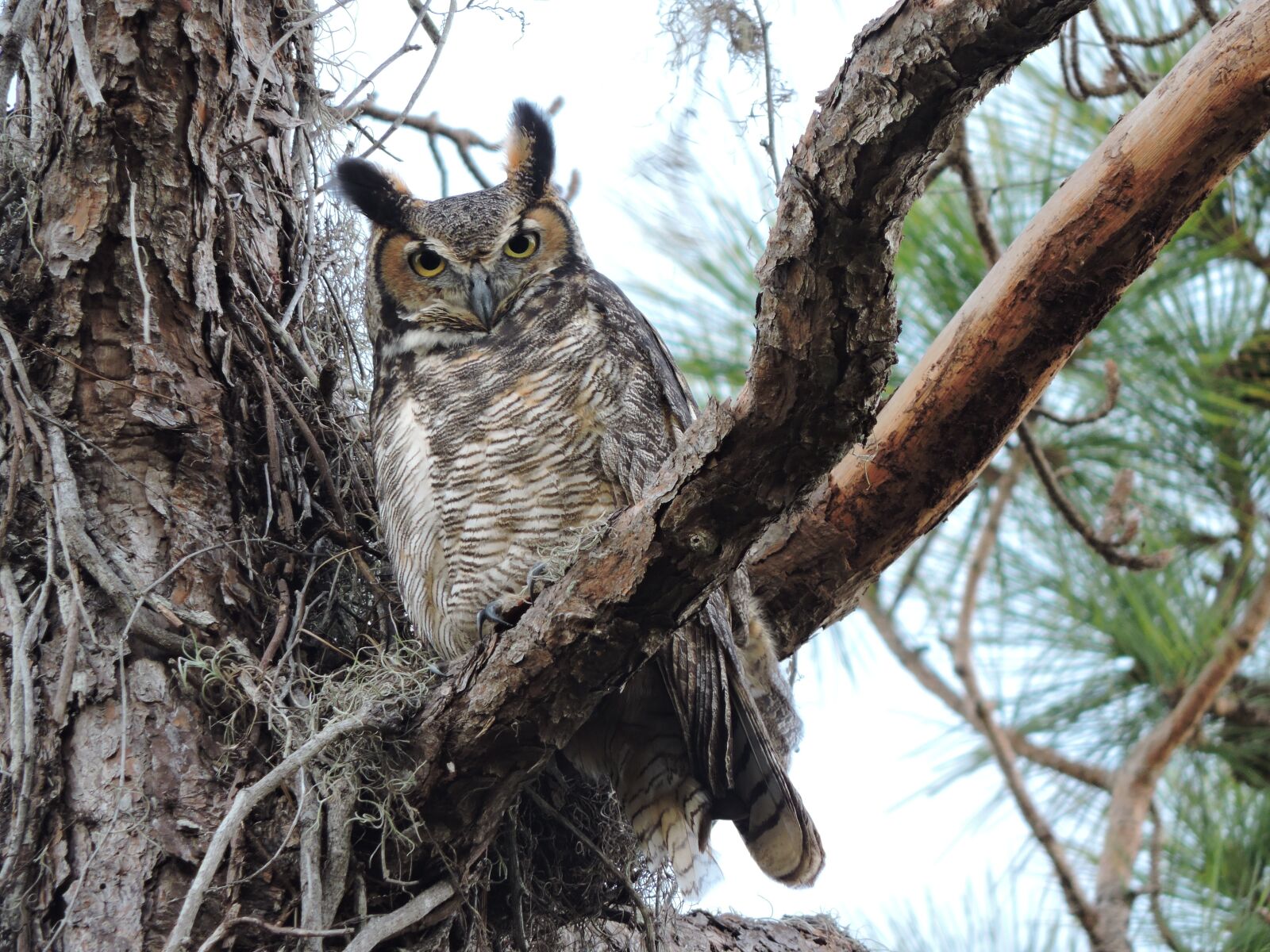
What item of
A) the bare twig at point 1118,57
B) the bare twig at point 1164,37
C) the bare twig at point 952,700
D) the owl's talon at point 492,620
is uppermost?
the bare twig at point 1164,37

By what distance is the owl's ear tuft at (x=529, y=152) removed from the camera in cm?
233

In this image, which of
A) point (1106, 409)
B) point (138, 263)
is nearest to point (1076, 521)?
point (1106, 409)

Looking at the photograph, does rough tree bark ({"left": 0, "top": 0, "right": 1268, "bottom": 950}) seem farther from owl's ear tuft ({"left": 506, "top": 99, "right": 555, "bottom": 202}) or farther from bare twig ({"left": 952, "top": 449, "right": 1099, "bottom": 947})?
bare twig ({"left": 952, "top": 449, "right": 1099, "bottom": 947})

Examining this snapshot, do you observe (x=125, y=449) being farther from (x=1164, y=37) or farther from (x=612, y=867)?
(x=1164, y=37)

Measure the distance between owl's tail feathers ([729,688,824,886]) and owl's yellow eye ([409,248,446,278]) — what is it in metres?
0.98

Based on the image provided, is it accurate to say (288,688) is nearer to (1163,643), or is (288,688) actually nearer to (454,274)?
(454,274)

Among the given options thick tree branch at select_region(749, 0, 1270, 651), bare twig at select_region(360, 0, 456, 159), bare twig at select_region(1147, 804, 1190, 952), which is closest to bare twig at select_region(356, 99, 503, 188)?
bare twig at select_region(360, 0, 456, 159)

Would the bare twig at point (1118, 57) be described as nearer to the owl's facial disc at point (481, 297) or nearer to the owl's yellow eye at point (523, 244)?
the owl's yellow eye at point (523, 244)

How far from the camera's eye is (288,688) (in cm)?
167

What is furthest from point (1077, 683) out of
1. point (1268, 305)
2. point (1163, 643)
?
point (1268, 305)

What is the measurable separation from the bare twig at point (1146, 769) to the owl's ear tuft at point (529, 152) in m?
1.75

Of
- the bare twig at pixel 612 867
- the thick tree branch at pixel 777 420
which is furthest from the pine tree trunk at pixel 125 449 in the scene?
the bare twig at pixel 612 867

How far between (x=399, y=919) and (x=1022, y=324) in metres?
1.16

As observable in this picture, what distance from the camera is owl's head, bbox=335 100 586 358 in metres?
2.17
